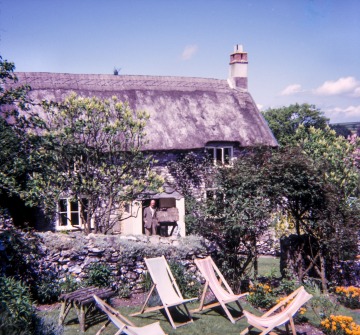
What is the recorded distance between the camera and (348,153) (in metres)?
17.2

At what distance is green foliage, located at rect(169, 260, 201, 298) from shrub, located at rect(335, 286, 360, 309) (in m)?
3.05

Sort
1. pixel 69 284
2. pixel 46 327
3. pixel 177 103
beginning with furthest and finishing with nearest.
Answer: pixel 177 103 < pixel 69 284 < pixel 46 327

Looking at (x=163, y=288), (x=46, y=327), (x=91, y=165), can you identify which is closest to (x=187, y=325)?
(x=163, y=288)

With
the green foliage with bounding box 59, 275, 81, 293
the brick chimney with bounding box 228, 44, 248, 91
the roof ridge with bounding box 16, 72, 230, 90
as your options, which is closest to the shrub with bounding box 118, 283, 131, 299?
the green foliage with bounding box 59, 275, 81, 293

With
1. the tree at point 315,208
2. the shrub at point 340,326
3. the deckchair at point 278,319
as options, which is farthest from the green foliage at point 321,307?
the deckchair at point 278,319

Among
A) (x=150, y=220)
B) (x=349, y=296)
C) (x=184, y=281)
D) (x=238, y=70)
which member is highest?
(x=238, y=70)

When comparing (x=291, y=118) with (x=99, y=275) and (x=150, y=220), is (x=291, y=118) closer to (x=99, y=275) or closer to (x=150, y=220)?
(x=150, y=220)

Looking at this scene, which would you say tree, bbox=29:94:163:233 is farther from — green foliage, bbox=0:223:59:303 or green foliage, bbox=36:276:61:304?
green foliage, bbox=36:276:61:304

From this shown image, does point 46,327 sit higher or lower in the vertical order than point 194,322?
higher

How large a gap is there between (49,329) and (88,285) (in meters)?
2.44

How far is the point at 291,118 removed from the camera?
38.4 m

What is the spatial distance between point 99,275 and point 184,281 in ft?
6.16

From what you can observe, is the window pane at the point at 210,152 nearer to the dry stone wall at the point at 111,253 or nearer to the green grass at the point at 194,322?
the dry stone wall at the point at 111,253

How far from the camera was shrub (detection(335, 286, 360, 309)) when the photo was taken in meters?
8.05
